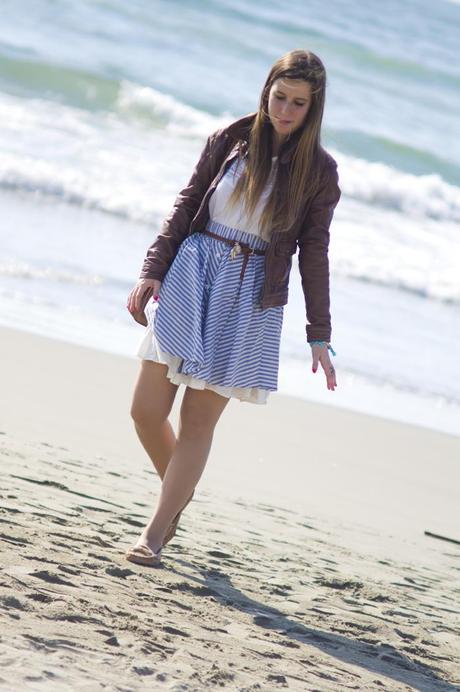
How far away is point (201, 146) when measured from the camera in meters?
18.9

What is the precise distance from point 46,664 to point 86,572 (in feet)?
3.05

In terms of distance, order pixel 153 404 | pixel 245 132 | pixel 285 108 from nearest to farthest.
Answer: pixel 285 108
pixel 245 132
pixel 153 404

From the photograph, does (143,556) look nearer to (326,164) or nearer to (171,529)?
(171,529)

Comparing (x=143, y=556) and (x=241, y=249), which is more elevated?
(x=241, y=249)

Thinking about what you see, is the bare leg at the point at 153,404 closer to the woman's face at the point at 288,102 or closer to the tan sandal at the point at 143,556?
the tan sandal at the point at 143,556

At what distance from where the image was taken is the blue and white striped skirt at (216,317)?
12.4 ft

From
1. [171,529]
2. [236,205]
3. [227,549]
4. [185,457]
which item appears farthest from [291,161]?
[227,549]

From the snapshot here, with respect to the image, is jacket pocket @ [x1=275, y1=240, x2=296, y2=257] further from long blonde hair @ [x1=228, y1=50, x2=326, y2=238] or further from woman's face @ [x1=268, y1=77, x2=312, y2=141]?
woman's face @ [x1=268, y1=77, x2=312, y2=141]

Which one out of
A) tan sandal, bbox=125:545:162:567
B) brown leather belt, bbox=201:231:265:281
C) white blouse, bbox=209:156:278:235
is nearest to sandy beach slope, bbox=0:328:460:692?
tan sandal, bbox=125:545:162:567

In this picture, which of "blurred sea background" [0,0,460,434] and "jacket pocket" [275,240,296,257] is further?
"blurred sea background" [0,0,460,434]

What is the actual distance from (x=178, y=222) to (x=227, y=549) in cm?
128

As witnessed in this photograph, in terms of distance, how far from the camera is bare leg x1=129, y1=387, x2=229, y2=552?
154 inches

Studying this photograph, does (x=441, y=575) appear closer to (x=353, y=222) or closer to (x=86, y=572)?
(x=86, y=572)

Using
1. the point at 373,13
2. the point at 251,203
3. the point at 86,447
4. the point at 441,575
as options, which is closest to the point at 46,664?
the point at 251,203
